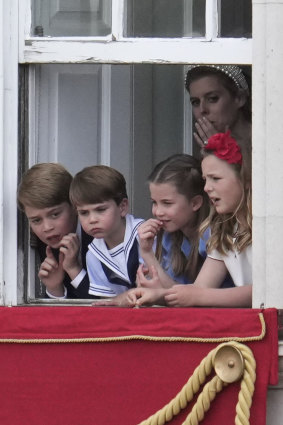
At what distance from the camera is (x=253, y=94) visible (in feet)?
19.9

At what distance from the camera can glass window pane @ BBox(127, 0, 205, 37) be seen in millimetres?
6469

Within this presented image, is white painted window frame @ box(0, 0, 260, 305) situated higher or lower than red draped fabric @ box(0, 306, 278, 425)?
higher

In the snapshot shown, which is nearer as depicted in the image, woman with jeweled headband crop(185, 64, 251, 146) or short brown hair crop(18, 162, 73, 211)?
short brown hair crop(18, 162, 73, 211)

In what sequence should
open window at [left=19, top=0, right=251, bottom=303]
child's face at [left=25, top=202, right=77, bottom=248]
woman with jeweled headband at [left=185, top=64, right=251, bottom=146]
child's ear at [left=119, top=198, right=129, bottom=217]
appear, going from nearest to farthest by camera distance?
open window at [left=19, top=0, right=251, bottom=303], child's face at [left=25, top=202, right=77, bottom=248], child's ear at [left=119, top=198, right=129, bottom=217], woman with jeweled headband at [left=185, top=64, right=251, bottom=146]

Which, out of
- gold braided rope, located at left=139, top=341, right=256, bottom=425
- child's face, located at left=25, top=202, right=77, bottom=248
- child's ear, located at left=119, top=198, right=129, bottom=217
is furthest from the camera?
child's ear, located at left=119, top=198, right=129, bottom=217

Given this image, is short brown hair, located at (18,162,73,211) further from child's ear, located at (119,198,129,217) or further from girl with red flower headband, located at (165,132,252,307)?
girl with red flower headband, located at (165,132,252,307)

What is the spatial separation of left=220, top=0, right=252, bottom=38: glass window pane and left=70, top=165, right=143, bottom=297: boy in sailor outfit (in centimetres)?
60

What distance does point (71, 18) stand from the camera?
21.1ft

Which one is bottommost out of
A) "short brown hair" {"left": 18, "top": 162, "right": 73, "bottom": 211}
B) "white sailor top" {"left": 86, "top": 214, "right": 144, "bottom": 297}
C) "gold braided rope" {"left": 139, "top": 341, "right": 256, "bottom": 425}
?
"gold braided rope" {"left": 139, "top": 341, "right": 256, "bottom": 425}

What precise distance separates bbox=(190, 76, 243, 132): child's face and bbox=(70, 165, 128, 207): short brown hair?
0.42 metres

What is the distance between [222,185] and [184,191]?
0.83 ft

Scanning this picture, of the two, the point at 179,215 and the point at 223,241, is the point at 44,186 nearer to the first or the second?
the point at 179,215

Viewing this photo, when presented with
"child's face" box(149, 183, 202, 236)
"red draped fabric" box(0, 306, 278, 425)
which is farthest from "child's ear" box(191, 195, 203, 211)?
"red draped fabric" box(0, 306, 278, 425)

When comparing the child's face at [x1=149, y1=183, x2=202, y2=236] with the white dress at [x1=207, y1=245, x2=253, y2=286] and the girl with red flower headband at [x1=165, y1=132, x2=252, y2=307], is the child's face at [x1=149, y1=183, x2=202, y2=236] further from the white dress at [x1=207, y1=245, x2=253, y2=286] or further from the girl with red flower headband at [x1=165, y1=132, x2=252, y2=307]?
the white dress at [x1=207, y1=245, x2=253, y2=286]
